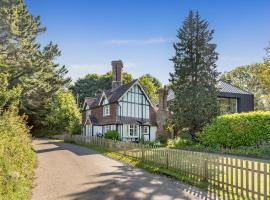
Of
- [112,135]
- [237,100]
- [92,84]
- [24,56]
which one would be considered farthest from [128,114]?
[92,84]

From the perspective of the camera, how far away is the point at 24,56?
29719mm

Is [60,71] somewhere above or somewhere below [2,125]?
above

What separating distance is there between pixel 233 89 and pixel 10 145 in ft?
132

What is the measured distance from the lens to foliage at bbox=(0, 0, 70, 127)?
2730 centimetres

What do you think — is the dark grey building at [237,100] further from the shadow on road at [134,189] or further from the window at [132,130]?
the shadow on road at [134,189]

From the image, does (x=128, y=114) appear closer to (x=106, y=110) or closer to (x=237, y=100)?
(x=106, y=110)

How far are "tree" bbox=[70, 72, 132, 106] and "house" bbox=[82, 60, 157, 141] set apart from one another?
1555 inches

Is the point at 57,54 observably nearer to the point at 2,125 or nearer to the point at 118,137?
the point at 118,137

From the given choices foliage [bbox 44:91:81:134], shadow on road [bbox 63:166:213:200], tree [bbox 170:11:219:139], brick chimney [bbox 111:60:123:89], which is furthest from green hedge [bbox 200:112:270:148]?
foliage [bbox 44:91:81:134]

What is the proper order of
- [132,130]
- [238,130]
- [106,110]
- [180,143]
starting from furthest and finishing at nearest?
[106,110] → [132,130] → [180,143] → [238,130]

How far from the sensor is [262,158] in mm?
22922

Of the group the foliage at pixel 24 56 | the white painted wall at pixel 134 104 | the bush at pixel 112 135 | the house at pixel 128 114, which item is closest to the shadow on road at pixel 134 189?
the foliage at pixel 24 56

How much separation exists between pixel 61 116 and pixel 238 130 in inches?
1623

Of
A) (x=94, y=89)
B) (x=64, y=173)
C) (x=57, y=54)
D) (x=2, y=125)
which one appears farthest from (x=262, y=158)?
(x=94, y=89)
